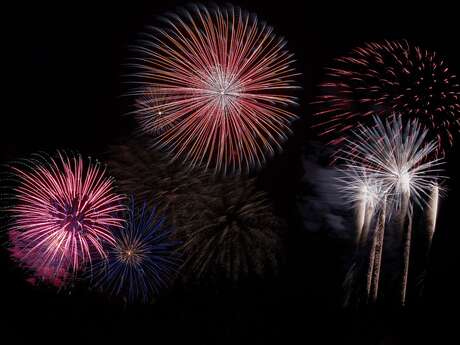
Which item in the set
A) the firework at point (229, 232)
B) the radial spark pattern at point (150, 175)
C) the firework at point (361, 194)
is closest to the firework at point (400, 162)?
the firework at point (361, 194)

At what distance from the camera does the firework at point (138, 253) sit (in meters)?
9.62

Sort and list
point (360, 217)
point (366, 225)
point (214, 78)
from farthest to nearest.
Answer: point (360, 217) < point (366, 225) < point (214, 78)

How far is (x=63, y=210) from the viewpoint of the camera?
339 inches

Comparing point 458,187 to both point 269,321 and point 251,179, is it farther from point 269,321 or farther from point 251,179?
point 269,321

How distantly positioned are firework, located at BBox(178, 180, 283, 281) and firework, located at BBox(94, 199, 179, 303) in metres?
0.61

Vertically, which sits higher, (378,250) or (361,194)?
(361,194)

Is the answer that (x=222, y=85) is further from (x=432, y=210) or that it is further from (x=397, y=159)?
(x=432, y=210)

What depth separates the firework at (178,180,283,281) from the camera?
10.1 m

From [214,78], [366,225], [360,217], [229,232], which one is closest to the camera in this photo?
[214,78]

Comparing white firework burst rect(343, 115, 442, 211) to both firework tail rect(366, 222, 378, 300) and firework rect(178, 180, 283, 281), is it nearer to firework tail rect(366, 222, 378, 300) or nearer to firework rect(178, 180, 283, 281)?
firework tail rect(366, 222, 378, 300)

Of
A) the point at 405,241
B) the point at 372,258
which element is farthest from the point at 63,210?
the point at 405,241

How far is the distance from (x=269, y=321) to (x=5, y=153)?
9.90m

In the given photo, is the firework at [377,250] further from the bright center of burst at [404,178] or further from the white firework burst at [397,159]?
the bright center of burst at [404,178]

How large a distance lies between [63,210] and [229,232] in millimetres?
4490
